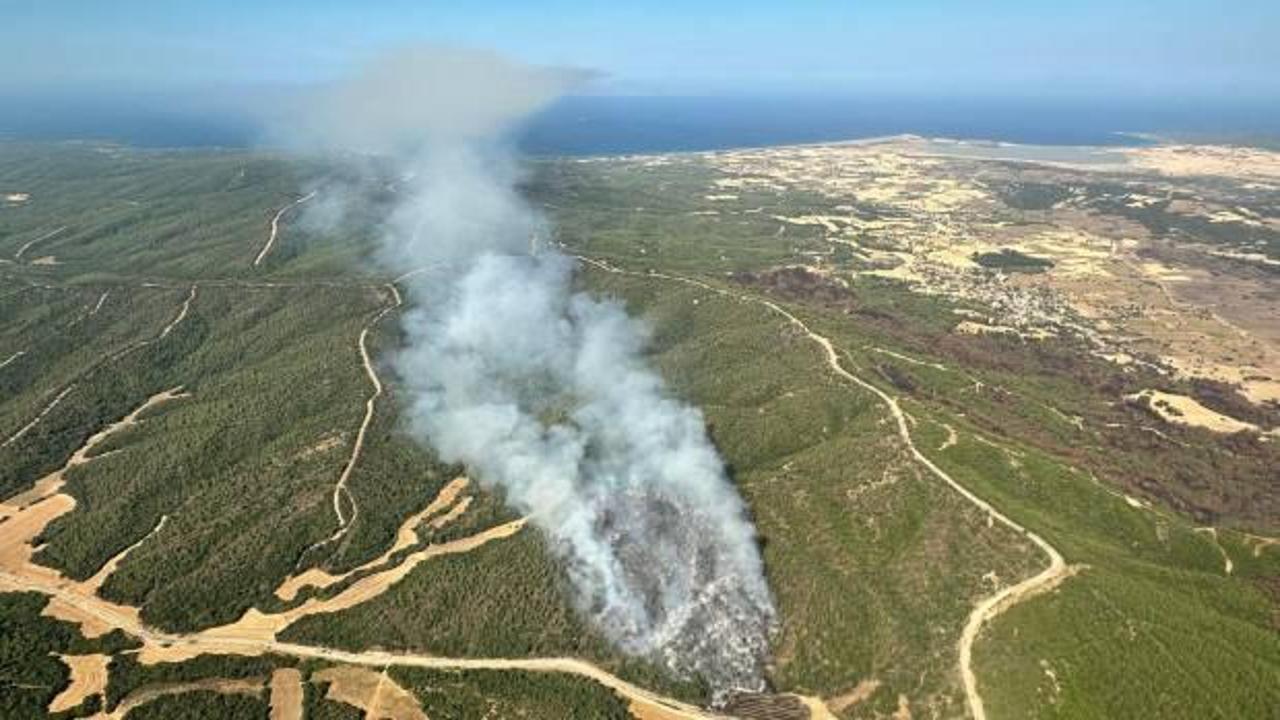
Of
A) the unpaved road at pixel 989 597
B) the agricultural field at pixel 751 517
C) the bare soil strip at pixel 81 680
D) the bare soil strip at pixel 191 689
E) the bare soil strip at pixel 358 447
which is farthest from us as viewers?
the bare soil strip at pixel 358 447

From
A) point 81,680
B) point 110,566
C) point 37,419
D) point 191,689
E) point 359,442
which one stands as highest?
point 359,442

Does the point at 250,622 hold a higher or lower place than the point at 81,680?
higher

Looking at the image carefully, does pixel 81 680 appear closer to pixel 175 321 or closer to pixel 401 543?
pixel 401 543

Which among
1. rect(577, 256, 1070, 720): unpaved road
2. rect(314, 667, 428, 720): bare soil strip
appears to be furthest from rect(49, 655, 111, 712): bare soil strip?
rect(577, 256, 1070, 720): unpaved road

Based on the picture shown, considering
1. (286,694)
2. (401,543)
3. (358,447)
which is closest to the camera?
(286,694)

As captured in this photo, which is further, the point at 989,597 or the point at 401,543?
the point at 401,543

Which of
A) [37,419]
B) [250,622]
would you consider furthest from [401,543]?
[37,419]

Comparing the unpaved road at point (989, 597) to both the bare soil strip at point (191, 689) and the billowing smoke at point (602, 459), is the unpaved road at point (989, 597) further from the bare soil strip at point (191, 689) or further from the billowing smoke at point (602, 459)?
the bare soil strip at point (191, 689)

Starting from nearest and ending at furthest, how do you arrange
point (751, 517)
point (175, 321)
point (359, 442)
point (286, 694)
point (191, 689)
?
point (286, 694) < point (191, 689) < point (751, 517) < point (359, 442) < point (175, 321)

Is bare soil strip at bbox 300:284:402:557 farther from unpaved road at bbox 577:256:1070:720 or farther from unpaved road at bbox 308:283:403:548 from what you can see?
unpaved road at bbox 577:256:1070:720

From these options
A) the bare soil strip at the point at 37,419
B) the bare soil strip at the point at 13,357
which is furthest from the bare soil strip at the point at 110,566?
the bare soil strip at the point at 13,357

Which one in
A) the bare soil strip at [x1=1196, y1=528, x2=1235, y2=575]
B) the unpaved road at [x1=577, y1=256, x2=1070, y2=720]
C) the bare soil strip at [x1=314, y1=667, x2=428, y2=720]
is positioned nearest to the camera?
the unpaved road at [x1=577, y1=256, x2=1070, y2=720]

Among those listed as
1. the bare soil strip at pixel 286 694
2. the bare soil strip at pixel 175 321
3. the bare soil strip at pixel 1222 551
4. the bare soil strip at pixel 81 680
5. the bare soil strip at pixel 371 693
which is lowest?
the bare soil strip at pixel 81 680
